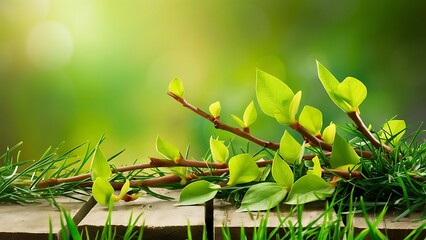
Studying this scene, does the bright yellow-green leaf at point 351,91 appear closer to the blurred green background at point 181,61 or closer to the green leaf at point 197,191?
the green leaf at point 197,191

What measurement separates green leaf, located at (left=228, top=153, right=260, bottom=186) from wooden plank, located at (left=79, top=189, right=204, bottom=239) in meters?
0.03

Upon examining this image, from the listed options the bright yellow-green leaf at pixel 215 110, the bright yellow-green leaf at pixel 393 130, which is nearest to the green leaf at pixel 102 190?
the bright yellow-green leaf at pixel 215 110

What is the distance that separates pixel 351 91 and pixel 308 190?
80 millimetres

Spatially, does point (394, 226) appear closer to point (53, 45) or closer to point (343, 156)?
point (343, 156)

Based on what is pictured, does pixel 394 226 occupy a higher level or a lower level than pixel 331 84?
lower

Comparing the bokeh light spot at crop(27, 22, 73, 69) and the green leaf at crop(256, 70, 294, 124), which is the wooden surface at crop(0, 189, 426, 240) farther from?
the bokeh light spot at crop(27, 22, 73, 69)

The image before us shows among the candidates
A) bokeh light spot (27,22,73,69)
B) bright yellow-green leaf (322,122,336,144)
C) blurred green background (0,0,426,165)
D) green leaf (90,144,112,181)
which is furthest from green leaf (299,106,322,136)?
bokeh light spot (27,22,73,69)

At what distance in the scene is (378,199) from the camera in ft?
1.53

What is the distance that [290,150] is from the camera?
1.58 ft

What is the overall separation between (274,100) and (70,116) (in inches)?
34.6

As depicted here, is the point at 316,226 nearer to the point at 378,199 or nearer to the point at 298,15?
A: the point at 378,199

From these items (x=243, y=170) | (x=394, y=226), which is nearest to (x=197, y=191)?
(x=243, y=170)

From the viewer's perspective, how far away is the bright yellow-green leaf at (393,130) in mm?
527

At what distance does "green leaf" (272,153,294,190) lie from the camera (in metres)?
0.45
